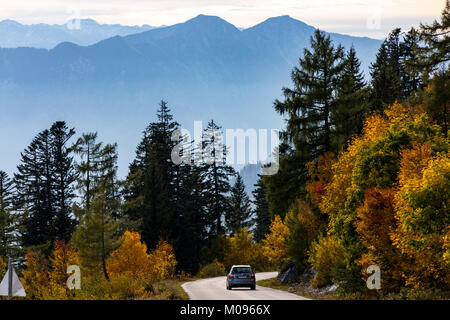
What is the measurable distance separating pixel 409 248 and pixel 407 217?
178 centimetres

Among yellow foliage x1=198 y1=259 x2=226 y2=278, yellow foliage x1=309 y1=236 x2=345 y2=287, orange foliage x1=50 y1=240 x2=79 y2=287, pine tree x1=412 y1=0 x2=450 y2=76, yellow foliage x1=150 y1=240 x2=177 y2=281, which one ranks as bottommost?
yellow foliage x1=198 y1=259 x2=226 y2=278

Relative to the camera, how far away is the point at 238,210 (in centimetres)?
9600

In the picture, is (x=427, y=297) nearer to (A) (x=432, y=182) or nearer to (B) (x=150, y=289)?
(A) (x=432, y=182)

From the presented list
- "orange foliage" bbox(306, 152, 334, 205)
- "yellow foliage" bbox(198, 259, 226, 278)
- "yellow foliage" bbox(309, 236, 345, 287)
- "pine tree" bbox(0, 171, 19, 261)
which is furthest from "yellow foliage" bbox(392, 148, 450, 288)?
"pine tree" bbox(0, 171, 19, 261)

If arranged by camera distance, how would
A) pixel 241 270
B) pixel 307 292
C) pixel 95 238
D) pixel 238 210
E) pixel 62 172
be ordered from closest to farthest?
pixel 307 292, pixel 241 270, pixel 95 238, pixel 62 172, pixel 238 210

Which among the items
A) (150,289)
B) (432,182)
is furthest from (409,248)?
(150,289)

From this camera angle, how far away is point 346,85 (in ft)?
138

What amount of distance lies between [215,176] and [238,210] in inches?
969

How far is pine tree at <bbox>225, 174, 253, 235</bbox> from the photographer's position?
75.8 metres

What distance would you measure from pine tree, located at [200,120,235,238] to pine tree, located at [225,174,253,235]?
57.6 inches

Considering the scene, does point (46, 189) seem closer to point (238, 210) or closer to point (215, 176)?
point (215, 176)

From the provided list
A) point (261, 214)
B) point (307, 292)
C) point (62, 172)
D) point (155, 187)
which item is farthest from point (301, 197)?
point (261, 214)

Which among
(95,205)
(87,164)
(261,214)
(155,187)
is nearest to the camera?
(95,205)

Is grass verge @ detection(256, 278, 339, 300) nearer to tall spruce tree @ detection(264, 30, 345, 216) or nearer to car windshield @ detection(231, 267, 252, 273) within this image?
car windshield @ detection(231, 267, 252, 273)
